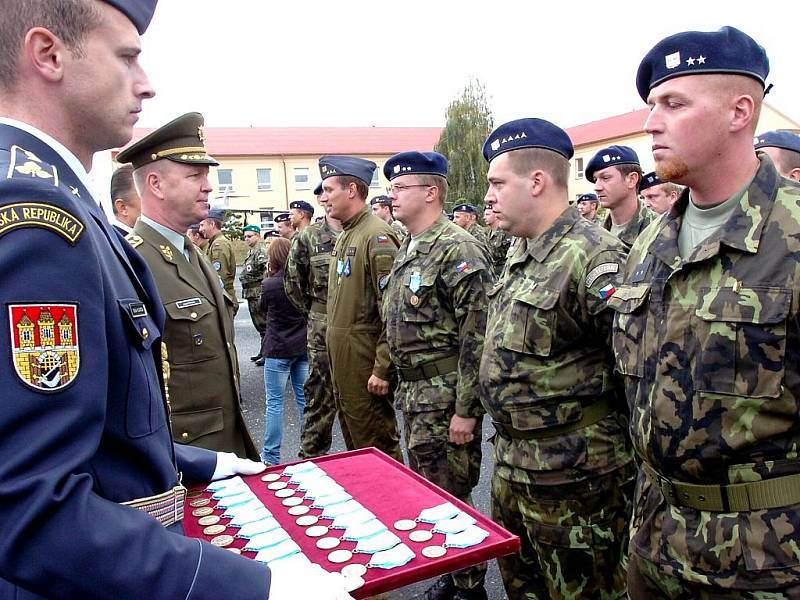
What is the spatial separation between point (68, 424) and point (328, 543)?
2.43ft

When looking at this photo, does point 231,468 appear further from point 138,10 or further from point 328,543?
point 138,10

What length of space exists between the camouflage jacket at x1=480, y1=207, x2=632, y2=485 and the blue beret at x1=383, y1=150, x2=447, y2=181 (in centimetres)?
158

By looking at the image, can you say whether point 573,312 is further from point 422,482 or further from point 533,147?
point 422,482

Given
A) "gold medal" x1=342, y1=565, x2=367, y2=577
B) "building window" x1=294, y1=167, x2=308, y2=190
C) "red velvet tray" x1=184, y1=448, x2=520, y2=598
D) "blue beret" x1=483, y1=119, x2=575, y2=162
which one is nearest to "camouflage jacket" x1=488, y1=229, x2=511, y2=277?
"blue beret" x1=483, y1=119, x2=575, y2=162

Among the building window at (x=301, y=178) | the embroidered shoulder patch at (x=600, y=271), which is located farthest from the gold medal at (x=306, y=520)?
the building window at (x=301, y=178)

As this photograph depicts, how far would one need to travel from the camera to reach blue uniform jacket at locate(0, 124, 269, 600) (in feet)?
2.85

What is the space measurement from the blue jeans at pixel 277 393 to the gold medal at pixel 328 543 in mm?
3945

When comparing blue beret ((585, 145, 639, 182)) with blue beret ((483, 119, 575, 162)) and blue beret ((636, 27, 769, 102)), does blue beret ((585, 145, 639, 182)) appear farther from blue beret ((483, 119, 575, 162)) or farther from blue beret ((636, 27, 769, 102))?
blue beret ((636, 27, 769, 102))

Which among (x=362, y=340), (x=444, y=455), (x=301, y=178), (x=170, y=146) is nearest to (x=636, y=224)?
(x=362, y=340)

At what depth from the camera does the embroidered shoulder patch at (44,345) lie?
88 centimetres

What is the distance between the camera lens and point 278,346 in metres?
5.94

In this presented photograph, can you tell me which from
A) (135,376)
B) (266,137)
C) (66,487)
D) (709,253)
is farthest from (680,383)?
(266,137)

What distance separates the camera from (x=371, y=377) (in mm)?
4289

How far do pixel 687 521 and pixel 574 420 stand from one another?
30.5 inches
